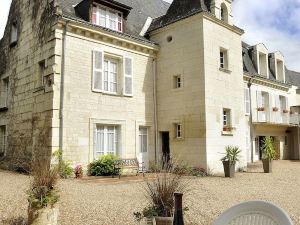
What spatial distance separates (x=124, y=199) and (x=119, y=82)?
7.39m

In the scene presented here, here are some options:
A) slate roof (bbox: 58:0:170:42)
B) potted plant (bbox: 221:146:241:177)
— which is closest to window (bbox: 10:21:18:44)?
slate roof (bbox: 58:0:170:42)

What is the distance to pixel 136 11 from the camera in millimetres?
16562

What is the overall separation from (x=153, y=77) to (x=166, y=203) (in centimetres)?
1125

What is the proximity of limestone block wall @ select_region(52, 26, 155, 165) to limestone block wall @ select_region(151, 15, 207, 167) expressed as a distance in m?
0.81

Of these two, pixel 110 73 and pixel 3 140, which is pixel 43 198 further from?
pixel 3 140

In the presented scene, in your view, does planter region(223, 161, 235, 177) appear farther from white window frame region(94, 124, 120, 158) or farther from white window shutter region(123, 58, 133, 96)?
white window shutter region(123, 58, 133, 96)

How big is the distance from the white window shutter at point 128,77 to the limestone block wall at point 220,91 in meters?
3.24

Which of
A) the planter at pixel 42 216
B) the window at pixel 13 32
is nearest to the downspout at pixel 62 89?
the window at pixel 13 32

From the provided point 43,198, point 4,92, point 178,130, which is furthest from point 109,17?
point 43,198

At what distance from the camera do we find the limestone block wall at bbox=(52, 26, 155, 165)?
1196 cm

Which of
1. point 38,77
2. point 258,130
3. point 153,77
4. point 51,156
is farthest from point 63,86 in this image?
point 258,130

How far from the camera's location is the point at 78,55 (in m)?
12.5

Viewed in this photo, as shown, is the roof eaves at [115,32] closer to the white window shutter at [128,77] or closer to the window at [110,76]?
the white window shutter at [128,77]

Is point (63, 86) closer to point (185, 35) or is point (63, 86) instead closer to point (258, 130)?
point (185, 35)
